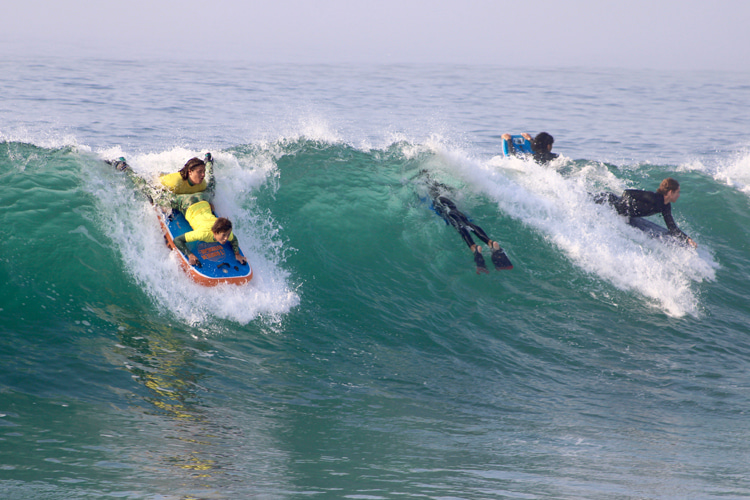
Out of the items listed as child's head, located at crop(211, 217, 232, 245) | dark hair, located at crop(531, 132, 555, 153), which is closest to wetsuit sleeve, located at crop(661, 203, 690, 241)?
dark hair, located at crop(531, 132, 555, 153)

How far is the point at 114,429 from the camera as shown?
508 centimetres

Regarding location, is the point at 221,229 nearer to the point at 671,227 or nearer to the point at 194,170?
the point at 194,170

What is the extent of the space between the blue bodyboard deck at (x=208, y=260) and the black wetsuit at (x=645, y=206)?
22.9 ft

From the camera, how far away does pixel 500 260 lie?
9.49 meters

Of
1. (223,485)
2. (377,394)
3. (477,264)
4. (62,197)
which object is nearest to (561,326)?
(477,264)

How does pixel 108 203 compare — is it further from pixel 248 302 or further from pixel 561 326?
pixel 561 326

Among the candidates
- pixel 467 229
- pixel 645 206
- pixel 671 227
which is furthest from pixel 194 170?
pixel 671 227

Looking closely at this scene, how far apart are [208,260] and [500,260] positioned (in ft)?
14.7

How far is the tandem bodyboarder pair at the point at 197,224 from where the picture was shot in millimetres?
7746

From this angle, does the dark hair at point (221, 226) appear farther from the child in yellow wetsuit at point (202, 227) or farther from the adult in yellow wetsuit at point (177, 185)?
the adult in yellow wetsuit at point (177, 185)

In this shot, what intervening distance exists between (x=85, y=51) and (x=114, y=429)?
149 ft

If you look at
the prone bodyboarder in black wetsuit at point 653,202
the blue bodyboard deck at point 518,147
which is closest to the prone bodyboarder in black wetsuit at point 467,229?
the blue bodyboard deck at point 518,147

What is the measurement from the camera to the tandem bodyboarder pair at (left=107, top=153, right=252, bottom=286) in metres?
7.75

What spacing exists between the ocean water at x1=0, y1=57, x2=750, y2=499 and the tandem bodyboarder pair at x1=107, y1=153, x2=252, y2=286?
243 mm
